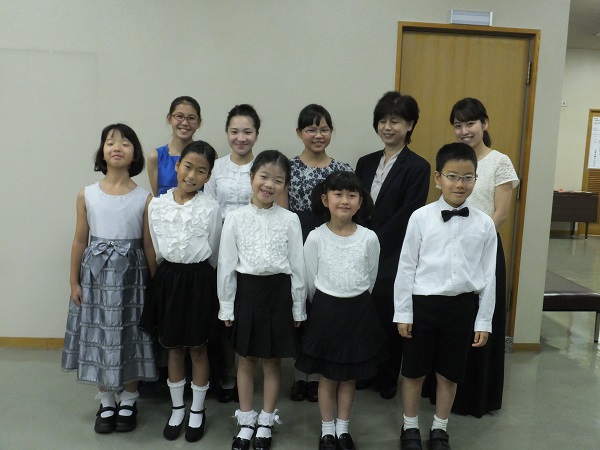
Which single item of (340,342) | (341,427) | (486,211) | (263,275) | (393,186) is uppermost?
(393,186)

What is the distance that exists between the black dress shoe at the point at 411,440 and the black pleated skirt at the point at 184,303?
95cm

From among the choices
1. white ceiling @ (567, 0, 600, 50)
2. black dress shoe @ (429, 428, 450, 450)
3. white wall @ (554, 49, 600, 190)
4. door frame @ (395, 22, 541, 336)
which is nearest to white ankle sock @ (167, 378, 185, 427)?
black dress shoe @ (429, 428, 450, 450)

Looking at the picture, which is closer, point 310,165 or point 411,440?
point 411,440

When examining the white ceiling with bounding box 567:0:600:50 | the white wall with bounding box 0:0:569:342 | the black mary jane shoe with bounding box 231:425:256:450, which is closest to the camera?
the black mary jane shoe with bounding box 231:425:256:450

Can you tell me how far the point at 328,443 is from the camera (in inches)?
79.8

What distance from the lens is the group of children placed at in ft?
6.43

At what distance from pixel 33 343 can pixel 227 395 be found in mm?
1479

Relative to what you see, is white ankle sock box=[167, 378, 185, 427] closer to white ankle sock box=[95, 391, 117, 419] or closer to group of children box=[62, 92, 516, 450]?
group of children box=[62, 92, 516, 450]

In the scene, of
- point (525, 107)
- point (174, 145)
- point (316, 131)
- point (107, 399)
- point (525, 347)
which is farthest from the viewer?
point (525, 347)

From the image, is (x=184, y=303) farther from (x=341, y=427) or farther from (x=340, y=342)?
(x=341, y=427)

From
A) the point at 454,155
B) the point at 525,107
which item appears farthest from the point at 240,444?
the point at 525,107

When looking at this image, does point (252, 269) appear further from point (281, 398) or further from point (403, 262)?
point (281, 398)

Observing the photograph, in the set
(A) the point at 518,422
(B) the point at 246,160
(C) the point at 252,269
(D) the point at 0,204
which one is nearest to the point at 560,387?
(A) the point at 518,422

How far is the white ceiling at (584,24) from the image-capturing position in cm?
634
